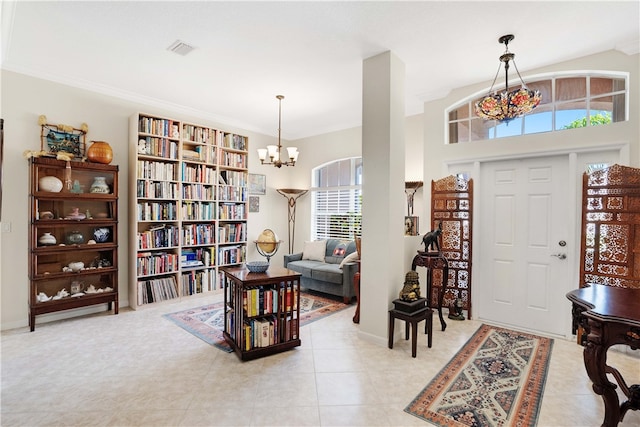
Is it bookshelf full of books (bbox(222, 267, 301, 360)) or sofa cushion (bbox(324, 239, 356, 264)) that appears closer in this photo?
bookshelf full of books (bbox(222, 267, 301, 360))

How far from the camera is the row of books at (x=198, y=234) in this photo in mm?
4703

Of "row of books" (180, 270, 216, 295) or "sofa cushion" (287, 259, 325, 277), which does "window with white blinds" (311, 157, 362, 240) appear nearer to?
"sofa cushion" (287, 259, 325, 277)

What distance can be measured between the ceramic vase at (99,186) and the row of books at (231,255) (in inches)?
70.9

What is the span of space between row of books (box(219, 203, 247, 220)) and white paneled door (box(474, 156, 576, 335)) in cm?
361

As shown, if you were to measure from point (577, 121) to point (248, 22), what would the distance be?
11.2 feet

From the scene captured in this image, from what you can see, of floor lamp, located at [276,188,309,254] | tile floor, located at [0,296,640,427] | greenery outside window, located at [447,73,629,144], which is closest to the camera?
tile floor, located at [0,296,640,427]

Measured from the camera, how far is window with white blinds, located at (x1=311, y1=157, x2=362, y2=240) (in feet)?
18.7

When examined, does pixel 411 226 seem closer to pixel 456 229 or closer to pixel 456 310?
pixel 456 229

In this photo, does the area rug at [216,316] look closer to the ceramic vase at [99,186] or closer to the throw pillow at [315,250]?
the throw pillow at [315,250]

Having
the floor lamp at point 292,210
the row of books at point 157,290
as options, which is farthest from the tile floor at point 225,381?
the floor lamp at point 292,210

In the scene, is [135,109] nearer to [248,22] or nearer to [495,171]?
[248,22]

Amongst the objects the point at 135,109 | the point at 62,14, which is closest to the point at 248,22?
the point at 62,14

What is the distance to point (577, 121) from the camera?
330cm

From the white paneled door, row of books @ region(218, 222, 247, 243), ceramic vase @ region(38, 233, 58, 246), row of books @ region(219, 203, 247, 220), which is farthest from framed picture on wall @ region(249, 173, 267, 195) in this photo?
the white paneled door
